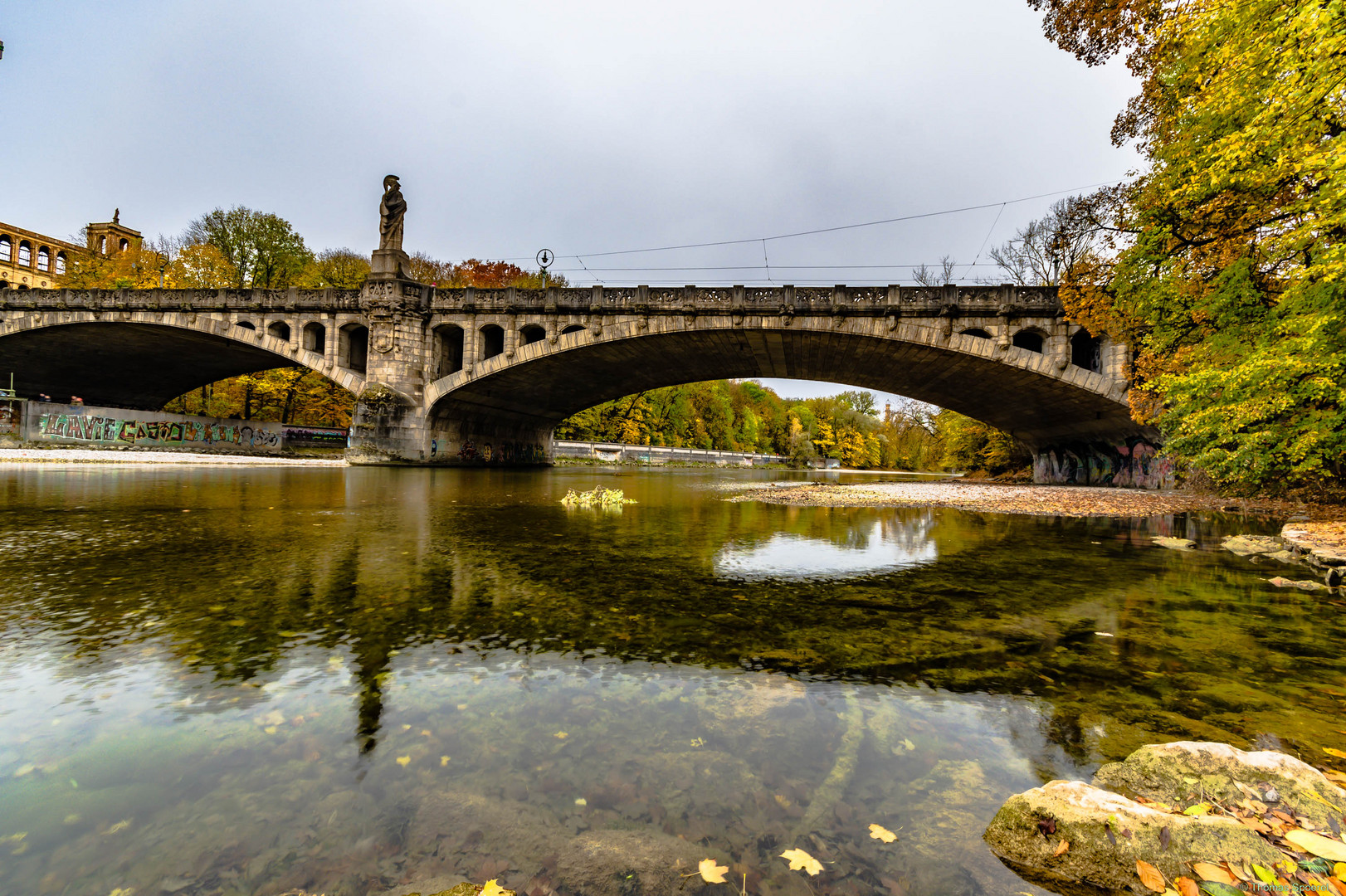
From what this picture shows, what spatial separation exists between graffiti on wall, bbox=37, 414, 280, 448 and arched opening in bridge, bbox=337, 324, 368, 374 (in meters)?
7.99

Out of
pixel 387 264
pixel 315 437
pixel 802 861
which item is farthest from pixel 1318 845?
pixel 315 437

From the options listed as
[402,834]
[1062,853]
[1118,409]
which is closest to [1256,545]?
[1062,853]

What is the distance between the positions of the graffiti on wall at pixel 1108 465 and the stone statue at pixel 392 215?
32905 mm

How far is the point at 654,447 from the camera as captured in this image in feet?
202

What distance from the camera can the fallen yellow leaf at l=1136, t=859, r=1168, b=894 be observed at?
151 centimetres

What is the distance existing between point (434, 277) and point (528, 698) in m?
52.3

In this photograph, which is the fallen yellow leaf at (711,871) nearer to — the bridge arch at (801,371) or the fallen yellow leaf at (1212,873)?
the fallen yellow leaf at (1212,873)

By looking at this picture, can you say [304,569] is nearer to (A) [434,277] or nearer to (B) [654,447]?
(A) [434,277]

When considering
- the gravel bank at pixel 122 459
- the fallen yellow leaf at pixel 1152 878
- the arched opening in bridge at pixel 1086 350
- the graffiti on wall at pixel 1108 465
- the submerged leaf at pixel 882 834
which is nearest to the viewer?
the fallen yellow leaf at pixel 1152 878

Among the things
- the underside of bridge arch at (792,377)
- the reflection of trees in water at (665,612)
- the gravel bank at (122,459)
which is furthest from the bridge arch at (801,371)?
the reflection of trees in water at (665,612)

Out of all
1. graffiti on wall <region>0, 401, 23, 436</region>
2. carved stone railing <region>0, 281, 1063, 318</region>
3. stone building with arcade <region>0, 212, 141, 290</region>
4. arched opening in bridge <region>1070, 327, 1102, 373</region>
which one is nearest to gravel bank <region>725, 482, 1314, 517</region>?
arched opening in bridge <region>1070, 327, 1102, 373</region>

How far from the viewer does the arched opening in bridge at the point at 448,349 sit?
3145cm

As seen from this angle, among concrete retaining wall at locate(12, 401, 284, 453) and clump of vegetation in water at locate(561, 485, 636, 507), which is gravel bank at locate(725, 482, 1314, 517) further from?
concrete retaining wall at locate(12, 401, 284, 453)

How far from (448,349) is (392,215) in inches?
276
